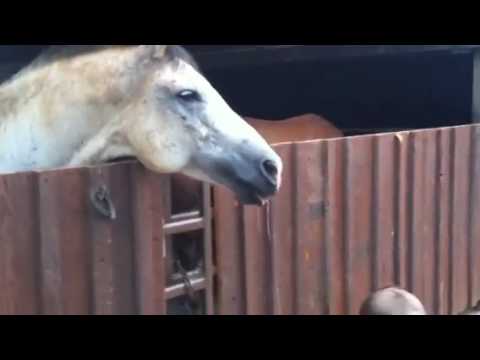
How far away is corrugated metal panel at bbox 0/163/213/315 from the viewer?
7.13 feet

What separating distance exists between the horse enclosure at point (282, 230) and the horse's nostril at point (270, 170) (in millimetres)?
356

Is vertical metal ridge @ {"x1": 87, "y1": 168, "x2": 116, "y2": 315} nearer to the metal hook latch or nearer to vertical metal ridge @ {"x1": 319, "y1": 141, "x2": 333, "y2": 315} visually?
the metal hook latch

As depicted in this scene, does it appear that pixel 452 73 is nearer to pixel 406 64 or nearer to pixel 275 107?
pixel 406 64

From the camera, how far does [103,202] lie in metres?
2.38

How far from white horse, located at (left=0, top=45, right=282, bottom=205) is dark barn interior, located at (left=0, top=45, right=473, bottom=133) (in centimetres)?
241

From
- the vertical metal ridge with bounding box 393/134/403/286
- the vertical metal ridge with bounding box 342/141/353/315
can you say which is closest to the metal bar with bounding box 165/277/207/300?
the vertical metal ridge with bounding box 342/141/353/315

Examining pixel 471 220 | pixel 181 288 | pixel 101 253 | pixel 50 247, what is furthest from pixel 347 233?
pixel 50 247

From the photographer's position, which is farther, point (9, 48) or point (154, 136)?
point (9, 48)

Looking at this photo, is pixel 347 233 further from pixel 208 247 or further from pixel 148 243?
pixel 148 243

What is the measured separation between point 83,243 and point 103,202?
5.8 inches

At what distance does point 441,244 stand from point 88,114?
7.34 feet

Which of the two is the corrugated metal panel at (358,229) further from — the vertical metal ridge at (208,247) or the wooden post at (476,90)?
the wooden post at (476,90)

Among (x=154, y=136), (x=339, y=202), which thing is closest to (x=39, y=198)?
(x=154, y=136)

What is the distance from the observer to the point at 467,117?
5.71 meters
